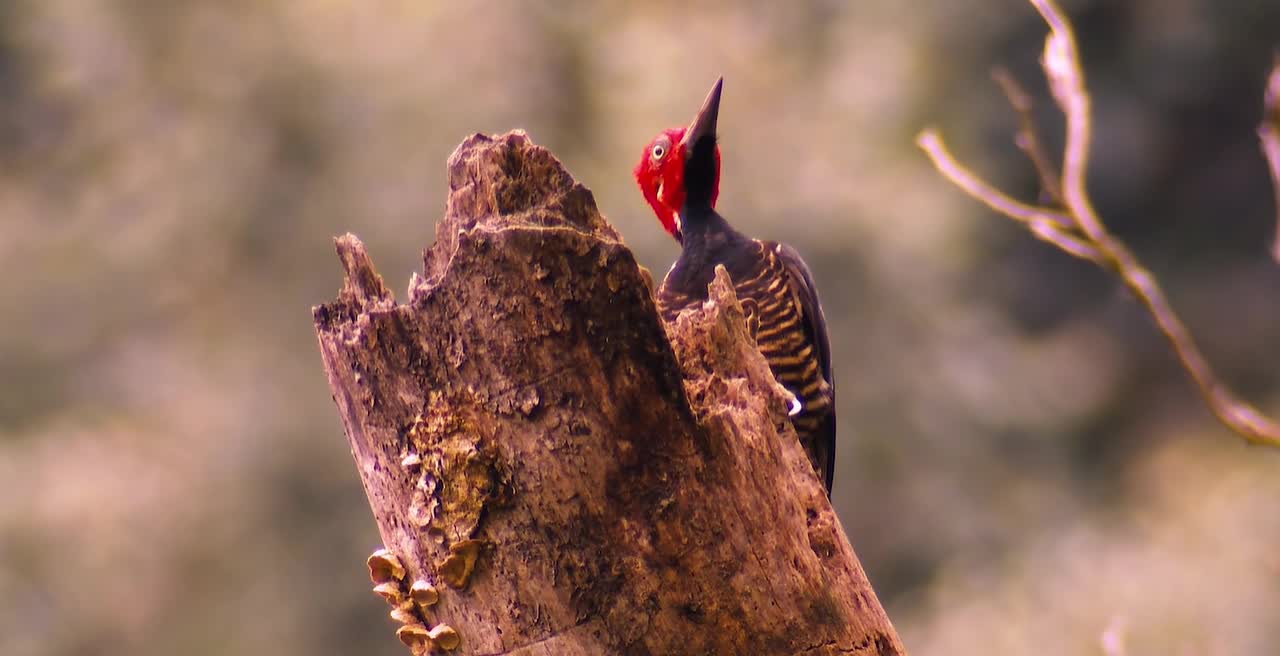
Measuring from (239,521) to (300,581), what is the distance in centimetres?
39

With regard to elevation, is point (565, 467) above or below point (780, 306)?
below

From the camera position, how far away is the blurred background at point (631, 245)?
6.23 metres

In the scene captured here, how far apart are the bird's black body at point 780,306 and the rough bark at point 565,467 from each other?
130 centimetres

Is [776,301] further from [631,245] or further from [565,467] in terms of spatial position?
[631,245]

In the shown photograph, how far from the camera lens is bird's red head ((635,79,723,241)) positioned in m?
3.48

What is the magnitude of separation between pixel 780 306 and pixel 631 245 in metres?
2.95

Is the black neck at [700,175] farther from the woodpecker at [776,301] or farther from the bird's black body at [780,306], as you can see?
the bird's black body at [780,306]

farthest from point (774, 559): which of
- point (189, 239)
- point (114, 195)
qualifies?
point (114, 195)

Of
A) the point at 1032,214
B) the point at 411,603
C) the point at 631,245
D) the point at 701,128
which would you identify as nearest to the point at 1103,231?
the point at 1032,214

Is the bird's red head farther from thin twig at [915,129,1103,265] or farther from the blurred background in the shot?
the blurred background

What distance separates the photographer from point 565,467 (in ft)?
5.59

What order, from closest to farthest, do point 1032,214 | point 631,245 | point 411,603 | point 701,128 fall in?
point 411,603 < point 1032,214 < point 701,128 < point 631,245

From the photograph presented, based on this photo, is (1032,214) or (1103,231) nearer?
(1103,231)

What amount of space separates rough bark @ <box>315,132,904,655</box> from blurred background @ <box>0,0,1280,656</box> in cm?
419
